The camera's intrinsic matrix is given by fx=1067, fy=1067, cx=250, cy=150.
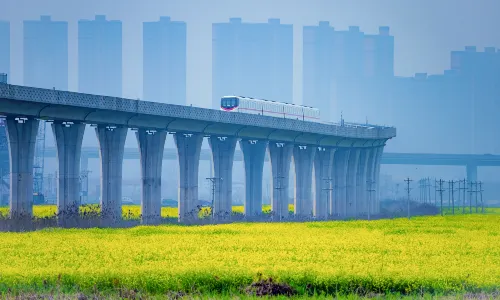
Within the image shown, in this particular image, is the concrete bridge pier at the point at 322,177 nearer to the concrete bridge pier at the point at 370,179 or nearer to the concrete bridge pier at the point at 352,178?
the concrete bridge pier at the point at 352,178

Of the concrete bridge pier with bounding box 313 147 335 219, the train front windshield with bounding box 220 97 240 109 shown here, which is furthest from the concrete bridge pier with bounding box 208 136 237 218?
the concrete bridge pier with bounding box 313 147 335 219

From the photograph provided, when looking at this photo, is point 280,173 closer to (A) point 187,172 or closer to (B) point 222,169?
(B) point 222,169

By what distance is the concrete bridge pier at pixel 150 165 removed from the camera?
84188 mm

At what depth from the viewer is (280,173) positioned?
11162 cm

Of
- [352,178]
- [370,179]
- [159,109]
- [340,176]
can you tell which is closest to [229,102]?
[340,176]

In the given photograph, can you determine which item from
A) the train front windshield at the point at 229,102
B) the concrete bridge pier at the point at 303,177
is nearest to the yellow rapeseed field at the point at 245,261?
the train front windshield at the point at 229,102

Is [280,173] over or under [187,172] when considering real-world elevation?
over

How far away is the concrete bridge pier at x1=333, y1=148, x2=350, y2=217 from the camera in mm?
131875

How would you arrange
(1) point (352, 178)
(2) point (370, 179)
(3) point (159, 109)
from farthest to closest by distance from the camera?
(2) point (370, 179)
(1) point (352, 178)
(3) point (159, 109)

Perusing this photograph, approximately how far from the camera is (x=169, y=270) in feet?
108

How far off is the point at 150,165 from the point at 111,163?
236 inches

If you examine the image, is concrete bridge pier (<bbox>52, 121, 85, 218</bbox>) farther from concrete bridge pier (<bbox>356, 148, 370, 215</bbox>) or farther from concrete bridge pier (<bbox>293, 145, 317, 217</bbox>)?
concrete bridge pier (<bbox>356, 148, 370, 215</bbox>)

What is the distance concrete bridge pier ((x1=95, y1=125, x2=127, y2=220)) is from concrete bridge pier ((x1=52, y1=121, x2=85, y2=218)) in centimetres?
397

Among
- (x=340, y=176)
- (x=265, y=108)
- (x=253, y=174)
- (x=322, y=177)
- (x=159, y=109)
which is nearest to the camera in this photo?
(x=159, y=109)
